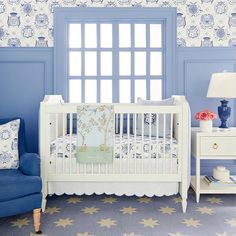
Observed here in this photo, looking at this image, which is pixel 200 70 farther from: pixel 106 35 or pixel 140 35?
pixel 106 35

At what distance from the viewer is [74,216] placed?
267 cm

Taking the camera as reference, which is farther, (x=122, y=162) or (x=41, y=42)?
(x=41, y=42)

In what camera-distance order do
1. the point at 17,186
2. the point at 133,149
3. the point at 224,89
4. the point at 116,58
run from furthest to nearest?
the point at 116,58 → the point at 224,89 → the point at 133,149 → the point at 17,186

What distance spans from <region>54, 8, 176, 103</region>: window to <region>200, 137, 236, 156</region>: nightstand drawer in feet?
2.74

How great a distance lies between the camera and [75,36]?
375 centimetres

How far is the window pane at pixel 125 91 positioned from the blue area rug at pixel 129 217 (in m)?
1.15

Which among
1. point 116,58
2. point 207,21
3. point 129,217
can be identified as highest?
point 207,21

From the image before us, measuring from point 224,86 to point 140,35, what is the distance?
45.3 inches

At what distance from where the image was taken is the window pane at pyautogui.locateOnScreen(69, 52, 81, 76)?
3.77 meters

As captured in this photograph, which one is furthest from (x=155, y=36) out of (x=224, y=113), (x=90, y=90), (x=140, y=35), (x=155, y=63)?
(x=224, y=113)

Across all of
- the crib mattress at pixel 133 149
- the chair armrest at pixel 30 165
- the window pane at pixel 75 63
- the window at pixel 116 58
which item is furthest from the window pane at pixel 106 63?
the chair armrest at pixel 30 165

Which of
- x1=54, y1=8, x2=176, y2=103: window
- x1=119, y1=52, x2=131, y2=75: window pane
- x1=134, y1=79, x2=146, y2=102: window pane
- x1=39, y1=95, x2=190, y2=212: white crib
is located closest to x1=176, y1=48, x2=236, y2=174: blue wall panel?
x1=54, y1=8, x2=176, y2=103: window

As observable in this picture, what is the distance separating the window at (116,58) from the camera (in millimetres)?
3592

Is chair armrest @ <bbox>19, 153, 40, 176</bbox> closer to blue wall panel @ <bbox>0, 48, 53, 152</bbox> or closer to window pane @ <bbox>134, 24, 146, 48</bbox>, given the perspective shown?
blue wall panel @ <bbox>0, 48, 53, 152</bbox>
